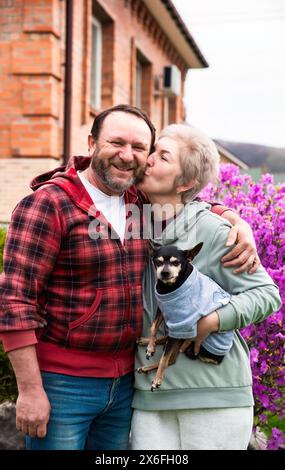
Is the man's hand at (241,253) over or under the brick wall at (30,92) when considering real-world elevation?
under

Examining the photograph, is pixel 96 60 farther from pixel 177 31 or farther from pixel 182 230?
pixel 182 230

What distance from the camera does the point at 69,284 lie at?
3023 mm

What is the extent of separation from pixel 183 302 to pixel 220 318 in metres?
0.20

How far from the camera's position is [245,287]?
10.0 feet

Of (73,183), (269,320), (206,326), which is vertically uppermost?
(73,183)

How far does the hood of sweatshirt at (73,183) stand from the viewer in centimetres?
306

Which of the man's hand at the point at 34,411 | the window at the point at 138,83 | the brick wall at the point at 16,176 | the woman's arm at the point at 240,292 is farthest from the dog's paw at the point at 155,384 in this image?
the window at the point at 138,83

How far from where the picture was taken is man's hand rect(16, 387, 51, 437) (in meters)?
2.91

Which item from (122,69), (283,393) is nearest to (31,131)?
(122,69)

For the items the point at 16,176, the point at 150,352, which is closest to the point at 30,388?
the point at 150,352

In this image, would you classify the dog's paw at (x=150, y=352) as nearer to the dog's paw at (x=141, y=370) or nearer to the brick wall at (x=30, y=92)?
the dog's paw at (x=141, y=370)

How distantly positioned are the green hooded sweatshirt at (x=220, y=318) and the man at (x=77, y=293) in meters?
0.10

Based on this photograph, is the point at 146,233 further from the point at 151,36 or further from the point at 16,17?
the point at 151,36

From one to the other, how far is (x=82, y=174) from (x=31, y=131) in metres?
7.78
